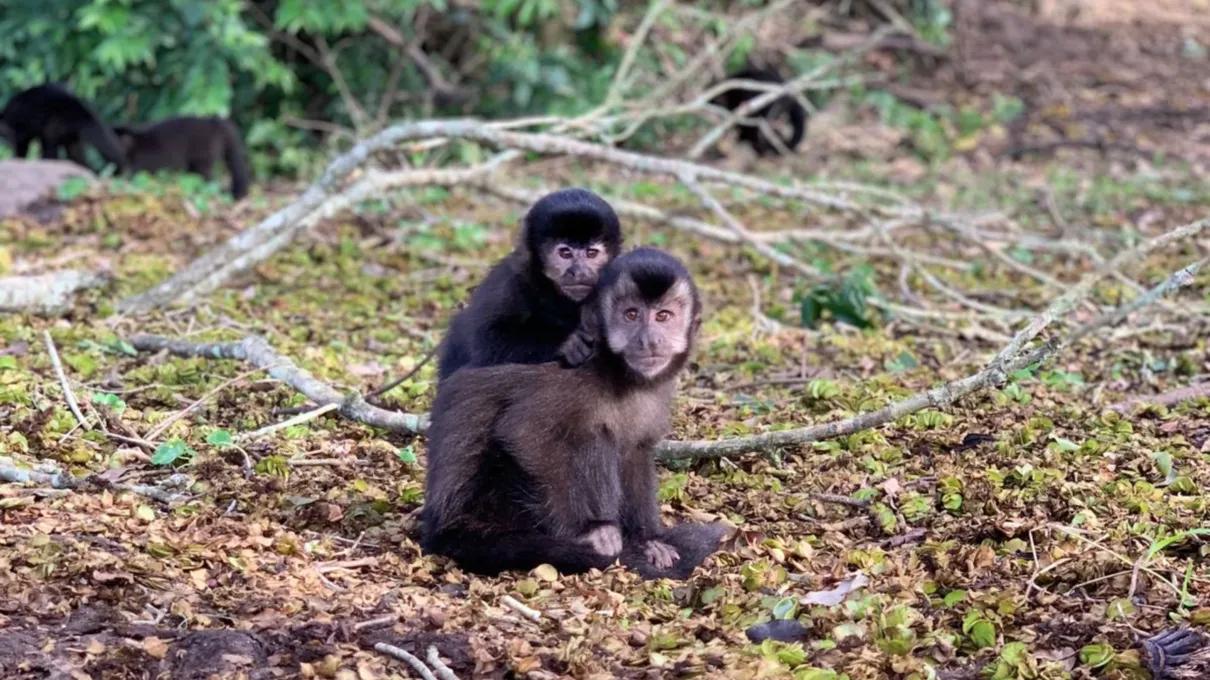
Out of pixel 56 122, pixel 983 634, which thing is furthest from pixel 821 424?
pixel 56 122

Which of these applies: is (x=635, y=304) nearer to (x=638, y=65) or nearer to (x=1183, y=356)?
(x=1183, y=356)

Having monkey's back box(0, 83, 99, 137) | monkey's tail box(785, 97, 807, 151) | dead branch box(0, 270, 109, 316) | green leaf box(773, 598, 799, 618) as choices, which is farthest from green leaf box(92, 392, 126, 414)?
monkey's tail box(785, 97, 807, 151)

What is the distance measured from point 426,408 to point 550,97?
8.63 meters

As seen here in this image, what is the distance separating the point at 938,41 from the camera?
17547 millimetres

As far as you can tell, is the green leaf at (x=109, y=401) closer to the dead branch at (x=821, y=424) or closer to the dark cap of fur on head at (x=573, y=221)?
the dead branch at (x=821, y=424)

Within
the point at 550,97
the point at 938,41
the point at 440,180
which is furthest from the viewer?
the point at 938,41

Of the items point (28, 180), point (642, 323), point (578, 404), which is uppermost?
point (642, 323)

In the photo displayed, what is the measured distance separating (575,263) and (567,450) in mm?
1170

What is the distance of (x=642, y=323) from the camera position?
473 centimetres

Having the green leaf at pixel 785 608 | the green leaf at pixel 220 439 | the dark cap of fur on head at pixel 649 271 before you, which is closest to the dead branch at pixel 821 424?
the green leaf at pixel 220 439

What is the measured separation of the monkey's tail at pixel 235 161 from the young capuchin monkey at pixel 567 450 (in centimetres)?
859

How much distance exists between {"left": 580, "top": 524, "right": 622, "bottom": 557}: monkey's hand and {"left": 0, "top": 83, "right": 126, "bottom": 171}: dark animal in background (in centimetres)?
958

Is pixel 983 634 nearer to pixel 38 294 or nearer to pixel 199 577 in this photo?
pixel 199 577

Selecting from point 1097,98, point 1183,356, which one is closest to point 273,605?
point 1183,356
